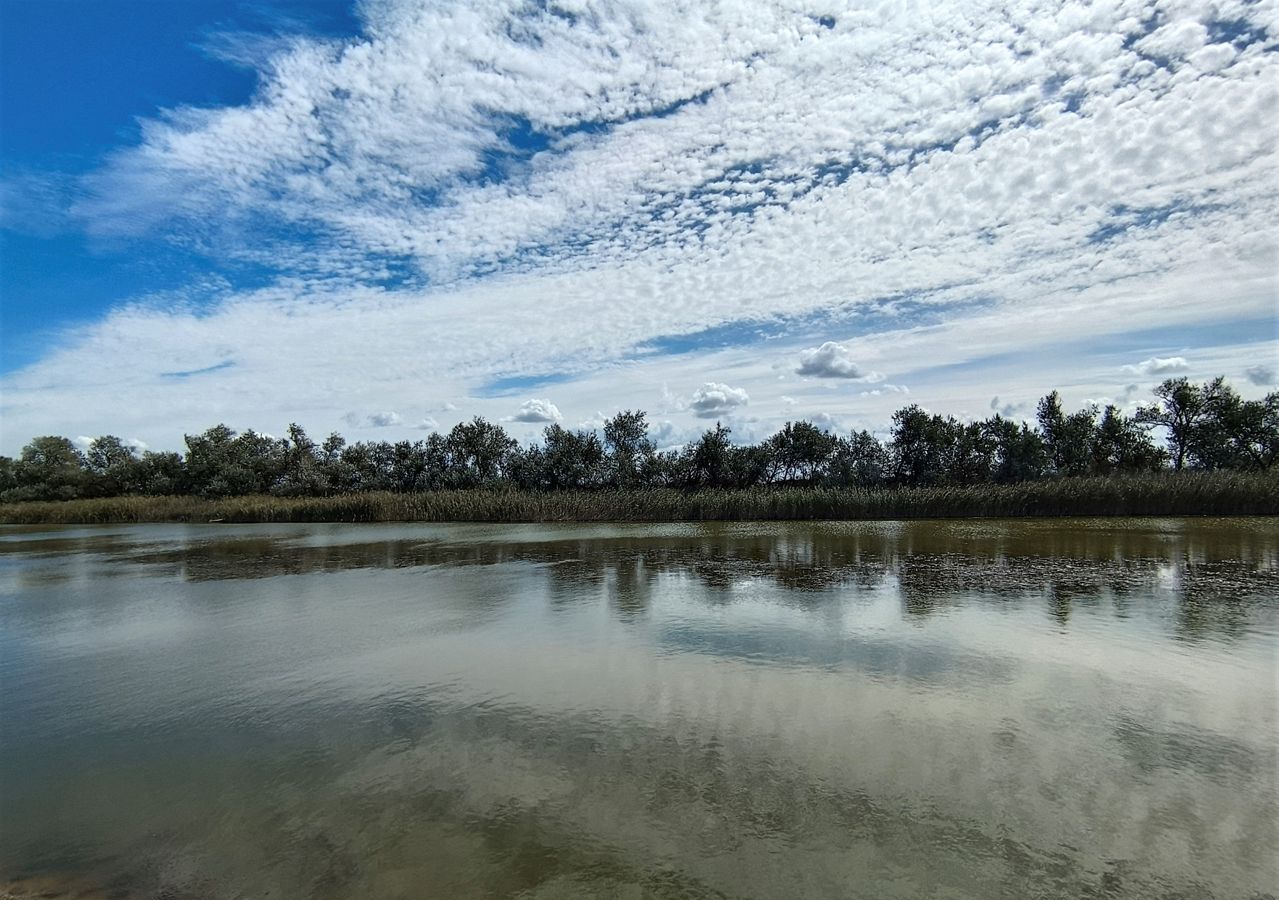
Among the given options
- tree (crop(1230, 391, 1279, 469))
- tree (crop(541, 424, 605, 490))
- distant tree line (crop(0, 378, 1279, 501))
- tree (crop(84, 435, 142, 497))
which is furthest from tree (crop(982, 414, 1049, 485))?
tree (crop(84, 435, 142, 497))

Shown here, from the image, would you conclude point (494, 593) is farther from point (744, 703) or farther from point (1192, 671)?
point (1192, 671)

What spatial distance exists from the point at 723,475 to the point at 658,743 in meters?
35.8

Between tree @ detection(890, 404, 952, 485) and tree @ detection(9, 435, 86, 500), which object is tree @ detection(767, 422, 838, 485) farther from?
tree @ detection(9, 435, 86, 500)

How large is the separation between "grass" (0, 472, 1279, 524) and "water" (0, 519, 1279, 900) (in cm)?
1803

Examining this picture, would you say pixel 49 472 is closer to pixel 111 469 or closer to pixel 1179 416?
pixel 111 469

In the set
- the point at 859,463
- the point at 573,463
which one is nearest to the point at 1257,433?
the point at 859,463

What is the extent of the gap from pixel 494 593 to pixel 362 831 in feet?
25.9

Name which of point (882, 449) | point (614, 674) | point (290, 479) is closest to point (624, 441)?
point (882, 449)

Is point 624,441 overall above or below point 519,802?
above

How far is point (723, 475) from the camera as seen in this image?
133ft

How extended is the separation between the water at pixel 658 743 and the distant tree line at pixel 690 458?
27.0 m

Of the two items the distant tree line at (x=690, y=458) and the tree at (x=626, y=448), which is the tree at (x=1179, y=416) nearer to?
the distant tree line at (x=690, y=458)

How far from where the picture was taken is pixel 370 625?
374 inches

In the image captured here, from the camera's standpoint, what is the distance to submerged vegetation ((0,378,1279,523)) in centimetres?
2895
